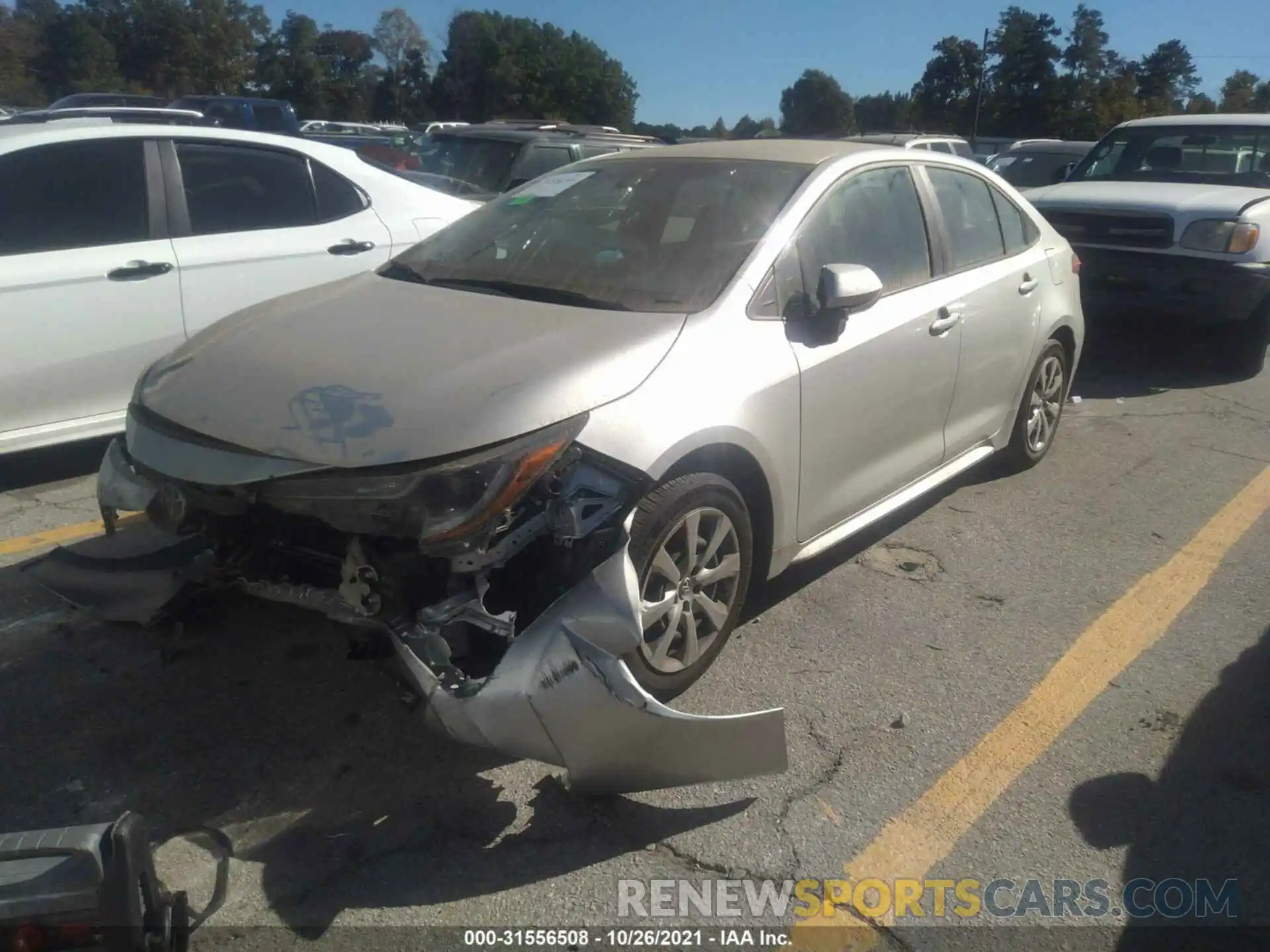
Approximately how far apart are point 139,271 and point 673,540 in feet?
10.7

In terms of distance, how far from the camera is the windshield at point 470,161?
9.15m

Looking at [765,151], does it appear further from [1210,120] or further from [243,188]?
[1210,120]

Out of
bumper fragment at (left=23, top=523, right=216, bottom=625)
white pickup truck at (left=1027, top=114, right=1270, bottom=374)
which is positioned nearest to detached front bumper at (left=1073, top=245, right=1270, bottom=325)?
white pickup truck at (left=1027, top=114, right=1270, bottom=374)

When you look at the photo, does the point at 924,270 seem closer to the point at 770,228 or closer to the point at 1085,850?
the point at 770,228

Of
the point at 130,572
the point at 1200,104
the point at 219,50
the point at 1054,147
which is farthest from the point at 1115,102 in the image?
the point at 130,572

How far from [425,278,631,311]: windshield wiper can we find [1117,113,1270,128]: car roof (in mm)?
7310

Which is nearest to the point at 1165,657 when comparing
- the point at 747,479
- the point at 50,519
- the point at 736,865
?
the point at 747,479

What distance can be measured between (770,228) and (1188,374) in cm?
586

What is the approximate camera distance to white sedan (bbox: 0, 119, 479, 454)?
4715 mm

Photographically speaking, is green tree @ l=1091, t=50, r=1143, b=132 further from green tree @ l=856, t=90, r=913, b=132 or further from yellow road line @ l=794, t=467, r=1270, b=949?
yellow road line @ l=794, t=467, r=1270, b=949

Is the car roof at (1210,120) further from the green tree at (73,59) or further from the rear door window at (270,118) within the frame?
the green tree at (73,59)

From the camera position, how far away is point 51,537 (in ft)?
14.5

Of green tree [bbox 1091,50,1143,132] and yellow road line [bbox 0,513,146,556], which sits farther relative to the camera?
green tree [bbox 1091,50,1143,132]

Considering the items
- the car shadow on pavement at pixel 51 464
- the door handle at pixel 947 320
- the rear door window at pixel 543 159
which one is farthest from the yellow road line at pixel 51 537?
the rear door window at pixel 543 159
